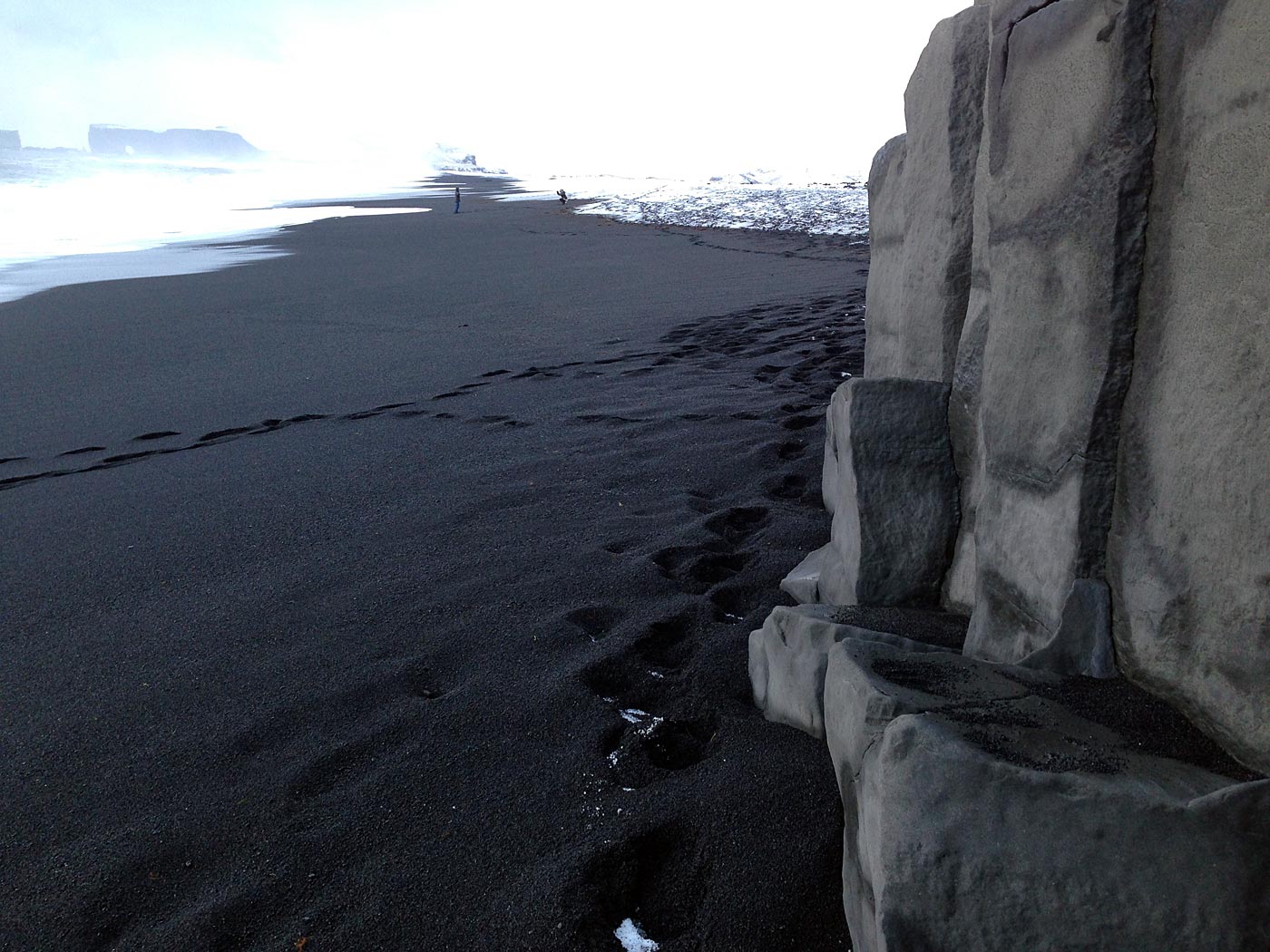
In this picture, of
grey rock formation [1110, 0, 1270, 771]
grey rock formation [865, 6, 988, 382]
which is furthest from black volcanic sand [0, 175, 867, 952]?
grey rock formation [865, 6, 988, 382]

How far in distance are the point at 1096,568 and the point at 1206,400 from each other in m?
0.36

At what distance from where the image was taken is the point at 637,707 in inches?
83.0

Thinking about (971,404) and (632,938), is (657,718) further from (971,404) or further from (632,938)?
(971,404)

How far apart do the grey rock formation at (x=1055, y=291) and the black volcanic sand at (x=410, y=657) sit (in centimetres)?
57

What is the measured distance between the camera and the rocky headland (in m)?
1.18

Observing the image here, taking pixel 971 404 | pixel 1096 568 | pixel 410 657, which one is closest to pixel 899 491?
pixel 971 404

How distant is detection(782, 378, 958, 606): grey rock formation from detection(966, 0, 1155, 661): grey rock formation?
0.30 metres

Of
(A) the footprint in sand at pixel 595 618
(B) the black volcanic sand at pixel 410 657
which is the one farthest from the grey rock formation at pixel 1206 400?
(A) the footprint in sand at pixel 595 618

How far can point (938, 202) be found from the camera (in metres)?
2.27

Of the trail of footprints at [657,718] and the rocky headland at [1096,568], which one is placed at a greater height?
the rocky headland at [1096,568]

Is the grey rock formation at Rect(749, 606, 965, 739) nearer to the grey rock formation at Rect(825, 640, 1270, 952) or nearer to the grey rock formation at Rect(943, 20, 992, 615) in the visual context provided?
the grey rock formation at Rect(943, 20, 992, 615)

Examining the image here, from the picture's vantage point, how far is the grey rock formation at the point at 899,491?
7.22 feet

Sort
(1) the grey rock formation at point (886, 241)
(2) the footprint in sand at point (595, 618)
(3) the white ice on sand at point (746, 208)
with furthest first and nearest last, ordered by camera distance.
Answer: (3) the white ice on sand at point (746, 208), (1) the grey rock formation at point (886, 241), (2) the footprint in sand at point (595, 618)

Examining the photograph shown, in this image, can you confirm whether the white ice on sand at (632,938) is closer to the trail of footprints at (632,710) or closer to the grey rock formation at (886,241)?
the trail of footprints at (632,710)
